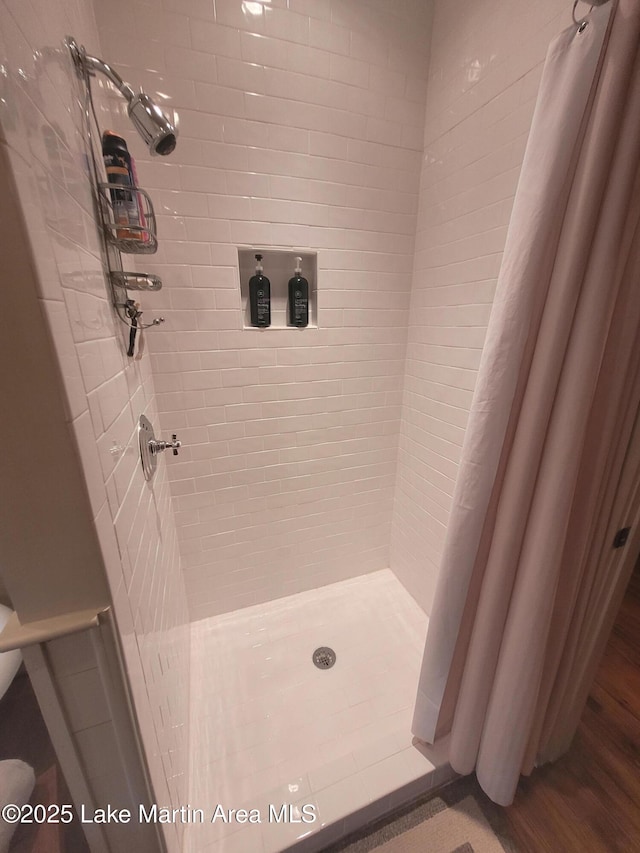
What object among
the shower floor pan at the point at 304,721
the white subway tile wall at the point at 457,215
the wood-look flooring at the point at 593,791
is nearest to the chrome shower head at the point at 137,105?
the white subway tile wall at the point at 457,215

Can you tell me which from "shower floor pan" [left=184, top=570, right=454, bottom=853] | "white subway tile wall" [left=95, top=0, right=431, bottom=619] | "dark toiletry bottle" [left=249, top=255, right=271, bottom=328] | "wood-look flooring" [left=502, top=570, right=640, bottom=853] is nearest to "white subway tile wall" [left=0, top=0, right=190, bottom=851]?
"shower floor pan" [left=184, top=570, right=454, bottom=853]

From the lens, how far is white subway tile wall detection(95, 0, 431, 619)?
102 centimetres

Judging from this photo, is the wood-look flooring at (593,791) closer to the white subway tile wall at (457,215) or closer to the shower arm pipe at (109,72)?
the white subway tile wall at (457,215)

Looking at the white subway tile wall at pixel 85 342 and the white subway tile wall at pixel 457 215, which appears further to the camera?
the white subway tile wall at pixel 457 215

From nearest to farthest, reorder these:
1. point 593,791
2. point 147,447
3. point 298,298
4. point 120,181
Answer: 1. point 120,181
2. point 147,447
3. point 593,791
4. point 298,298

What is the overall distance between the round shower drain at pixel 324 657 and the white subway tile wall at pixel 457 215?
53 cm

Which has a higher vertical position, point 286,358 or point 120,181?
point 120,181

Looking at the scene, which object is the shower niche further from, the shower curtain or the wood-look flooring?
the wood-look flooring

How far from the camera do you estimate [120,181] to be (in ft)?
2.20

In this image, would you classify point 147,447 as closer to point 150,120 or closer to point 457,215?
point 150,120

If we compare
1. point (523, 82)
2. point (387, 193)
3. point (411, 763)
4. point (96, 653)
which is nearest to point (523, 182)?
point (523, 82)

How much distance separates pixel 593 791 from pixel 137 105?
2.21 m

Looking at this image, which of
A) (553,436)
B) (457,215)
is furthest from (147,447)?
(457,215)

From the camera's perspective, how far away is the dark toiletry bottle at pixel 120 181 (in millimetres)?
654
